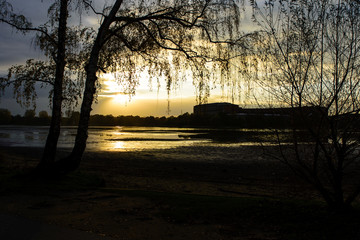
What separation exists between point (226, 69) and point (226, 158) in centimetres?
1327

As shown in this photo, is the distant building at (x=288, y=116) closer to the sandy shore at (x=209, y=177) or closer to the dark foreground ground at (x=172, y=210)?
the dark foreground ground at (x=172, y=210)

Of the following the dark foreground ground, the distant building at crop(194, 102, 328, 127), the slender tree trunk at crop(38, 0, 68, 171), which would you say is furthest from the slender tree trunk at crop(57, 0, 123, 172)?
the distant building at crop(194, 102, 328, 127)

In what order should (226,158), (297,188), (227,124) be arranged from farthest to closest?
1. (227,124)
2. (226,158)
3. (297,188)

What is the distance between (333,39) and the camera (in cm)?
578

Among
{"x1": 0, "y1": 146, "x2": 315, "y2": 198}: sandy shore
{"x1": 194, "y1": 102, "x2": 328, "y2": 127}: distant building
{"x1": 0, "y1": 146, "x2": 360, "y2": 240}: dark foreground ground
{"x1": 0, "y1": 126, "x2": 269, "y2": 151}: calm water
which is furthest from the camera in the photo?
{"x1": 0, "y1": 126, "x2": 269, "y2": 151}: calm water

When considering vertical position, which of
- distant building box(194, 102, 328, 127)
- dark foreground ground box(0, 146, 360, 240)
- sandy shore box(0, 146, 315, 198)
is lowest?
sandy shore box(0, 146, 315, 198)

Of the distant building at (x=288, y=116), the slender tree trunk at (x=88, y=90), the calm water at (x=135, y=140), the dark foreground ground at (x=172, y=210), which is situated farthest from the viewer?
the calm water at (x=135, y=140)

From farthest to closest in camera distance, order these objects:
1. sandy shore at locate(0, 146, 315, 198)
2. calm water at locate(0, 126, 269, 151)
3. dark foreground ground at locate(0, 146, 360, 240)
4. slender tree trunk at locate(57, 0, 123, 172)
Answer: calm water at locate(0, 126, 269, 151) < sandy shore at locate(0, 146, 315, 198) < slender tree trunk at locate(57, 0, 123, 172) < dark foreground ground at locate(0, 146, 360, 240)

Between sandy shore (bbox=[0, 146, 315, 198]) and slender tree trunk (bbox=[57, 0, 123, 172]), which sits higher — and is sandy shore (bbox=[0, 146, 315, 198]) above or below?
below

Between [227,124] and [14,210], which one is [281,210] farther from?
[227,124]

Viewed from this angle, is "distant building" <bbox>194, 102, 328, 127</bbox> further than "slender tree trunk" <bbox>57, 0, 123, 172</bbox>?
No

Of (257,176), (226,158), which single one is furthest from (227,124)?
(257,176)

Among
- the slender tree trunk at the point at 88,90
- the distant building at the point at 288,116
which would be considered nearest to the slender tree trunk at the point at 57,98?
the slender tree trunk at the point at 88,90

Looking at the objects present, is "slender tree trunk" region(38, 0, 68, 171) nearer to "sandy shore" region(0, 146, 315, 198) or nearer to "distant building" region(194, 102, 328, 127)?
"sandy shore" region(0, 146, 315, 198)
